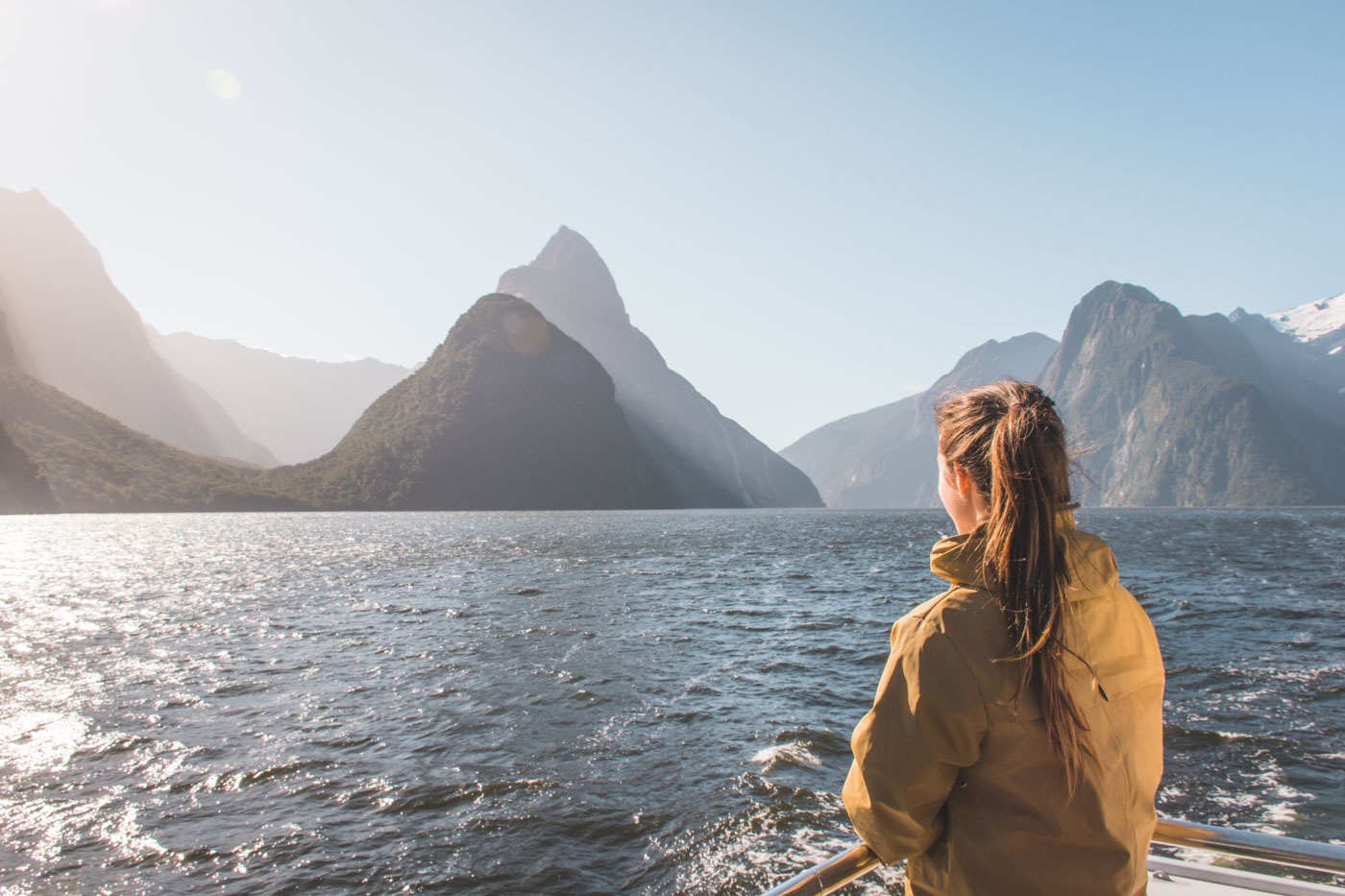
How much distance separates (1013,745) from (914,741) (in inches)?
11.4

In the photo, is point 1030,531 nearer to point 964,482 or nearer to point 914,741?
point 964,482

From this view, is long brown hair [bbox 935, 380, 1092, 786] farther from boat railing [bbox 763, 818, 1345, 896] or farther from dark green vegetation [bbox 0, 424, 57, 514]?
dark green vegetation [bbox 0, 424, 57, 514]

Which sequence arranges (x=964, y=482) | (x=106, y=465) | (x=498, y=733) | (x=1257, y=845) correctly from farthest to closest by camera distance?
1. (x=106, y=465)
2. (x=498, y=733)
3. (x=1257, y=845)
4. (x=964, y=482)

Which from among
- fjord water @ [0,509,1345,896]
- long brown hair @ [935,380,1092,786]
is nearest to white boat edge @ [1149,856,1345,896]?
long brown hair @ [935,380,1092,786]

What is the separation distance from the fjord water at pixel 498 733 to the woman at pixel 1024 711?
21.3 ft

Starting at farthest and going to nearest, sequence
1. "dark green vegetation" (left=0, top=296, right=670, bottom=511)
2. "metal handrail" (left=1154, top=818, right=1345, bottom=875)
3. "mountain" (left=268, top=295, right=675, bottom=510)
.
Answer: "mountain" (left=268, top=295, right=675, bottom=510)
"dark green vegetation" (left=0, top=296, right=670, bottom=511)
"metal handrail" (left=1154, top=818, right=1345, bottom=875)

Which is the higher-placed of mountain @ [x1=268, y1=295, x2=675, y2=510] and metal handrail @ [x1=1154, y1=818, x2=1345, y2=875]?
mountain @ [x1=268, y1=295, x2=675, y2=510]

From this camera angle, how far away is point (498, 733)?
12.3 metres

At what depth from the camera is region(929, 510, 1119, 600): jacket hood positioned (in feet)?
7.13

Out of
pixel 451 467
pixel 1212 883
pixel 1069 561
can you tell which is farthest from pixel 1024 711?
pixel 451 467

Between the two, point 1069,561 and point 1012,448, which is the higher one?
point 1012,448

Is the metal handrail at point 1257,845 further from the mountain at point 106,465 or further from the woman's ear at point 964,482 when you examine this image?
the mountain at point 106,465

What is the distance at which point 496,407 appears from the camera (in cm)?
19950

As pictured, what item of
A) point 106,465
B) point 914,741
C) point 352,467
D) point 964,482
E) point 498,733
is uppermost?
point 352,467
